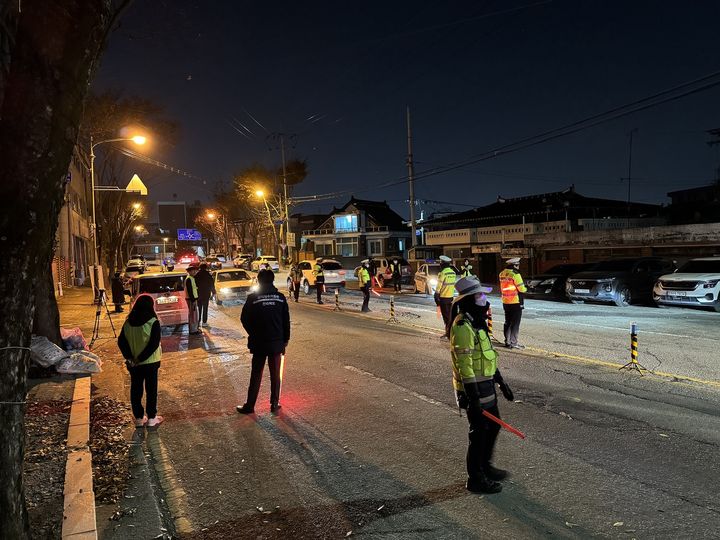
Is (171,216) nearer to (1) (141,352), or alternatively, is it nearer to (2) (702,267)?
(2) (702,267)

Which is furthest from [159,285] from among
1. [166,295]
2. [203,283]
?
[203,283]

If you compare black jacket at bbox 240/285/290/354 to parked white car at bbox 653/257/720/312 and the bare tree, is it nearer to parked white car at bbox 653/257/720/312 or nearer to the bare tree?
the bare tree

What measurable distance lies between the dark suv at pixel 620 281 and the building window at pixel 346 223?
4436 centimetres

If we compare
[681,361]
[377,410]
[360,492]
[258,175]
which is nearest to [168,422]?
[377,410]

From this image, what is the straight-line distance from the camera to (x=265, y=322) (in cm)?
655

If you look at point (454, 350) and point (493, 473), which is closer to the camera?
point (454, 350)

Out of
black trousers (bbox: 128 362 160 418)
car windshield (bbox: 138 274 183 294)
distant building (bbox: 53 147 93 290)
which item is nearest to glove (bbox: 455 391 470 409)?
black trousers (bbox: 128 362 160 418)

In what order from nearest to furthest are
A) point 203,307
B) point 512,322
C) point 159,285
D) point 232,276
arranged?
point 512,322
point 159,285
point 203,307
point 232,276

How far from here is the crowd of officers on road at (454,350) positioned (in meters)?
4.34

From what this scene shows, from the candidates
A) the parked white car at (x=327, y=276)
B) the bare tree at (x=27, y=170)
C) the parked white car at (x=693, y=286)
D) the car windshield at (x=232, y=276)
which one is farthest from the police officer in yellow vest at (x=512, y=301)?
the parked white car at (x=327, y=276)

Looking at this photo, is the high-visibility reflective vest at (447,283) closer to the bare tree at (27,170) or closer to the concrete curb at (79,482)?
the concrete curb at (79,482)

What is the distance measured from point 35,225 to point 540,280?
21306 mm

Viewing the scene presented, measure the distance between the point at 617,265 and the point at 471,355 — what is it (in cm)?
1816

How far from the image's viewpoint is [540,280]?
72.7ft
